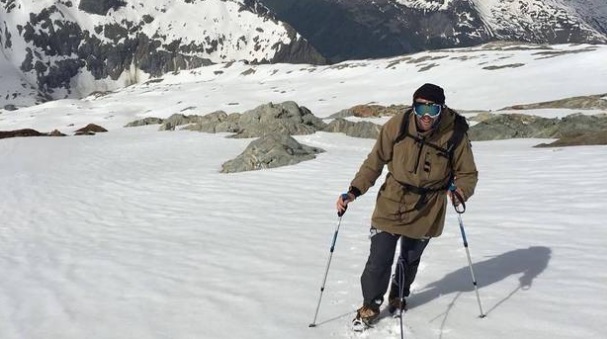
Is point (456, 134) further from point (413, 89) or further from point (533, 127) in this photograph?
point (413, 89)

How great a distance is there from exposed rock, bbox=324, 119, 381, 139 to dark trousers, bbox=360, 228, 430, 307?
70.1 ft

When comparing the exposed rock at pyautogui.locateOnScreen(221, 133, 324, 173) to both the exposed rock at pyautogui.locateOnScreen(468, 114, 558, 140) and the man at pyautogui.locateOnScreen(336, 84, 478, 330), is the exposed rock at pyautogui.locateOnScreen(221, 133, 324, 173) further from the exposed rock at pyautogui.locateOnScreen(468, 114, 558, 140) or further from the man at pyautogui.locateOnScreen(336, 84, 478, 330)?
the man at pyautogui.locateOnScreen(336, 84, 478, 330)

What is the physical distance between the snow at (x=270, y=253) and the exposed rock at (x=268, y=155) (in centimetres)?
67

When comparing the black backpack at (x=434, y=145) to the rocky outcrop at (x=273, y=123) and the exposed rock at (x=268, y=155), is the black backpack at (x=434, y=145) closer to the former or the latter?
the exposed rock at (x=268, y=155)

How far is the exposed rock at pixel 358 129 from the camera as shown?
2736cm

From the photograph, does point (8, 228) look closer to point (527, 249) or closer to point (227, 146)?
point (527, 249)

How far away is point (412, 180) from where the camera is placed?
5.38m

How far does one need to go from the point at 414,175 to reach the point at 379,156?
428mm

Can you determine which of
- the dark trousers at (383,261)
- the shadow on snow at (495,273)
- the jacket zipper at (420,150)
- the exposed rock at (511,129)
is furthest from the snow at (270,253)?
the exposed rock at (511,129)

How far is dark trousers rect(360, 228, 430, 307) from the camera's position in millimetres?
5559

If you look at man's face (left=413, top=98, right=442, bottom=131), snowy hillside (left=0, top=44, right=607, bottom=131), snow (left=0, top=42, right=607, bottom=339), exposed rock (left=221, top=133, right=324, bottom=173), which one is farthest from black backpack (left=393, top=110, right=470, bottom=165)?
snowy hillside (left=0, top=44, right=607, bottom=131)

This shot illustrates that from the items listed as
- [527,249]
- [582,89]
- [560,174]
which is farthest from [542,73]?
[527,249]

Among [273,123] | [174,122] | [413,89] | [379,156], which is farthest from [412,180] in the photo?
[413,89]

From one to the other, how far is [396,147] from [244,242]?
16.6 ft
